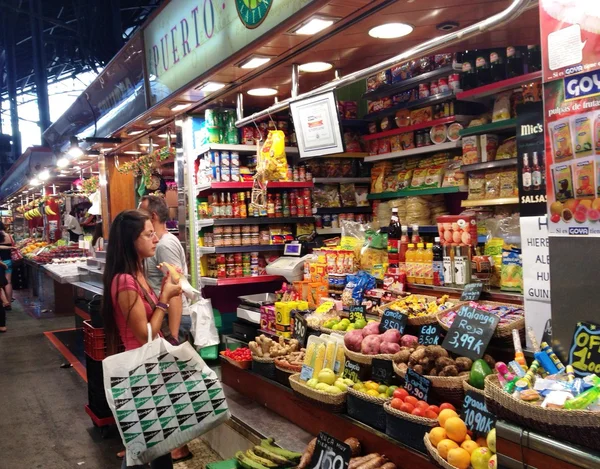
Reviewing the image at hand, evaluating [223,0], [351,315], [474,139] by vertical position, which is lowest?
[351,315]

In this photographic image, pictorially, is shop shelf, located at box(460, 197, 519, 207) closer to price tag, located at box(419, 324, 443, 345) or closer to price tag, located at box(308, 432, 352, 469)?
price tag, located at box(419, 324, 443, 345)

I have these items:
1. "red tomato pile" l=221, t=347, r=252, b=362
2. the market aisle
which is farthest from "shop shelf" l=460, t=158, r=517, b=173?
the market aisle

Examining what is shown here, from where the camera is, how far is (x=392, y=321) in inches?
143

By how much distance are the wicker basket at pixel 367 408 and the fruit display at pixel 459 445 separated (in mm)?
431

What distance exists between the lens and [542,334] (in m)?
2.74

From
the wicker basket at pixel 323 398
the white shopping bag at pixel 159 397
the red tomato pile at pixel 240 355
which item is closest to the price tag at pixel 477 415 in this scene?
the wicker basket at pixel 323 398

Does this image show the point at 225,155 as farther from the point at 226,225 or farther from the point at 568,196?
the point at 568,196

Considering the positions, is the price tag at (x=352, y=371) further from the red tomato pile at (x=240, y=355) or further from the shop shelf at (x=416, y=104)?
the shop shelf at (x=416, y=104)

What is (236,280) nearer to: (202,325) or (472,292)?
(202,325)

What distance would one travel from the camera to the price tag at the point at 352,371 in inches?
138

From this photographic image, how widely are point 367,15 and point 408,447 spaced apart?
2.49 m

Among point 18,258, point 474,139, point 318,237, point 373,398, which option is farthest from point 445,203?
point 18,258

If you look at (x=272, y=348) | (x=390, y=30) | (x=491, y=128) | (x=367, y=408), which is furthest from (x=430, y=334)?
→ (x=491, y=128)

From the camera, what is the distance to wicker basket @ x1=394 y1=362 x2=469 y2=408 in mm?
2846
